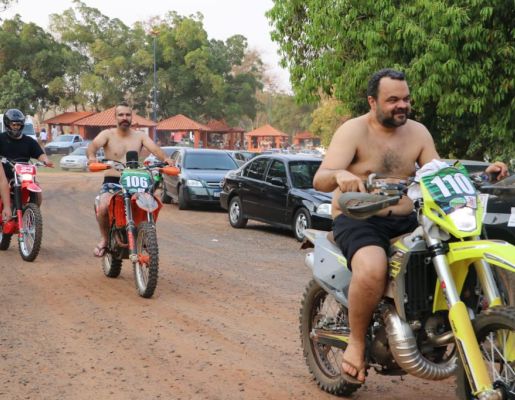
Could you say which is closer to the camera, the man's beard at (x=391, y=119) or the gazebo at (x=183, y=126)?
the man's beard at (x=391, y=119)

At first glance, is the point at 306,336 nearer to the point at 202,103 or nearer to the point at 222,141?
the point at 202,103

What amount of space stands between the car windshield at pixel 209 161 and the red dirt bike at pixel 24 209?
906 cm

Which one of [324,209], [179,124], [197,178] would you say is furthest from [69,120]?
[324,209]

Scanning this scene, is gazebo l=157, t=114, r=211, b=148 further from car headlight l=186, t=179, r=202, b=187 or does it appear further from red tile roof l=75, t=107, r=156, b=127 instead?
car headlight l=186, t=179, r=202, b=187

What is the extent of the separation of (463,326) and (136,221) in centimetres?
531

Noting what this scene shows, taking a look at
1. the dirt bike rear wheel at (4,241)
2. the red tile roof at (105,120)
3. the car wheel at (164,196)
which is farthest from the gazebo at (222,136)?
the dirt bike rear wheel at (4,241)

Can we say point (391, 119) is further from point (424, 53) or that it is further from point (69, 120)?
point (69, 120)

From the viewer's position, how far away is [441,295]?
12.6ft

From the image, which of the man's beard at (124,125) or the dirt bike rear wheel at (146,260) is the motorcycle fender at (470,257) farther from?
the man's beard at (124,125)

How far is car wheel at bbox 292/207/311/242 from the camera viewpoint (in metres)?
12.7

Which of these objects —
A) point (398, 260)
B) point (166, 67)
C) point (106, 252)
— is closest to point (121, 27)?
point (166, 67)

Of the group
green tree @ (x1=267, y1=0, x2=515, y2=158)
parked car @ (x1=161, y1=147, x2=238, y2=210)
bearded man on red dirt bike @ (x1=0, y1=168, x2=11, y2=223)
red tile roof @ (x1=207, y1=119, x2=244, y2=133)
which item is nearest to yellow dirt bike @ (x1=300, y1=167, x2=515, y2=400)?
bearded man on red dirt bike @ (x1=0, y1=168, x2=11, y2=223)

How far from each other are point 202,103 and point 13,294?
64.7 m

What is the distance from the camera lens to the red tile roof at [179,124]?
215 ft
